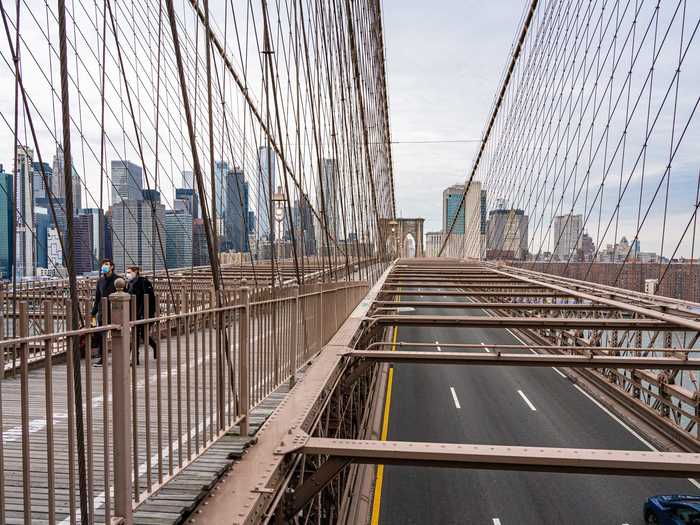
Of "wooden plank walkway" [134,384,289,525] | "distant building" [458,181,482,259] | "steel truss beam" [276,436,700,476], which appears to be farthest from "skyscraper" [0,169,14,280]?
"distant building" [458,181,482,259]

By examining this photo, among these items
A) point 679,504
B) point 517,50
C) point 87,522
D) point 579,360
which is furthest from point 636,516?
point 517,50

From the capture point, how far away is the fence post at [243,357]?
11.5 feet

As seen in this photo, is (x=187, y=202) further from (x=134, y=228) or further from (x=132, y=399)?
(x=132, y=399)

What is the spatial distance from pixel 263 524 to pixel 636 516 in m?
13.5

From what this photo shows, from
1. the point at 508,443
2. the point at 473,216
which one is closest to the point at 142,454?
the point at 508,443

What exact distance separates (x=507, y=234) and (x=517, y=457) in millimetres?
33972

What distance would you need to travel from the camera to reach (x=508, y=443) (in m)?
16.4

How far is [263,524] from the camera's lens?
2.69 metres

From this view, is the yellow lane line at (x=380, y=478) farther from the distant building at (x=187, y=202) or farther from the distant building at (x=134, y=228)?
the distant building at (x=187, y=202)

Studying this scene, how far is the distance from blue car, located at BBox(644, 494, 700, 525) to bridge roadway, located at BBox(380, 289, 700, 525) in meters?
0.99

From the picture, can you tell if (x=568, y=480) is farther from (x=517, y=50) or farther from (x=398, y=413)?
(x=517, y=50)

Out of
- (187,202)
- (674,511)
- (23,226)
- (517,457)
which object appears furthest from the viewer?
(187,202)

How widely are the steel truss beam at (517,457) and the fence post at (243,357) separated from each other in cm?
47

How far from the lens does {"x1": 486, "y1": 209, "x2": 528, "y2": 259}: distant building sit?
34.9 m
